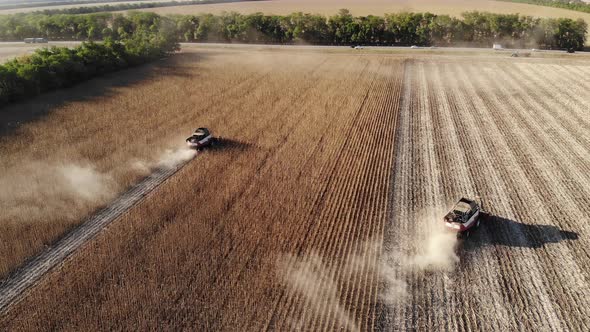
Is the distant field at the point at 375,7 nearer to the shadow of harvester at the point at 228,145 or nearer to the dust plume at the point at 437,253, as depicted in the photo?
the shadow of harvester at the point at 228,145

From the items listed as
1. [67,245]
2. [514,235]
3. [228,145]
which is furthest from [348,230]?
[67,245]

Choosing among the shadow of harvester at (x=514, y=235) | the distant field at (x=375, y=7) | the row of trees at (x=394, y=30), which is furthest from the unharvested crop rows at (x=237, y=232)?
the distant field at (x=375, y=7)

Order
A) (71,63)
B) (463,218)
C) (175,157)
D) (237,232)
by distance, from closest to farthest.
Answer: (463,218) → (237,232) → (175,157) → (71,63)

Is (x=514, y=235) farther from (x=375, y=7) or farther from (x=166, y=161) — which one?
(x=375, y=7)

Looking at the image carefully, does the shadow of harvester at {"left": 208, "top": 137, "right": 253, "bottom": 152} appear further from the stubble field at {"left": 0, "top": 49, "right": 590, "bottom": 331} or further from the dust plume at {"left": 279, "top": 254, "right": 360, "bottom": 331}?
the dust plume at {"left": 279, "top": 254, "right": 360, "bottom": 331}

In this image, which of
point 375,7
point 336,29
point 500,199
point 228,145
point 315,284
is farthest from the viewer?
point 375,7

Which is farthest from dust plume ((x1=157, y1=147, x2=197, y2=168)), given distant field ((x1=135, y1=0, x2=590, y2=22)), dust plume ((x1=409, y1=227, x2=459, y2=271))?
distant field ((x1=135, y1=0, x2=590, y2=22))

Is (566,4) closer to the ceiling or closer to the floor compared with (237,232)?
Answer: closer to the ceiling
